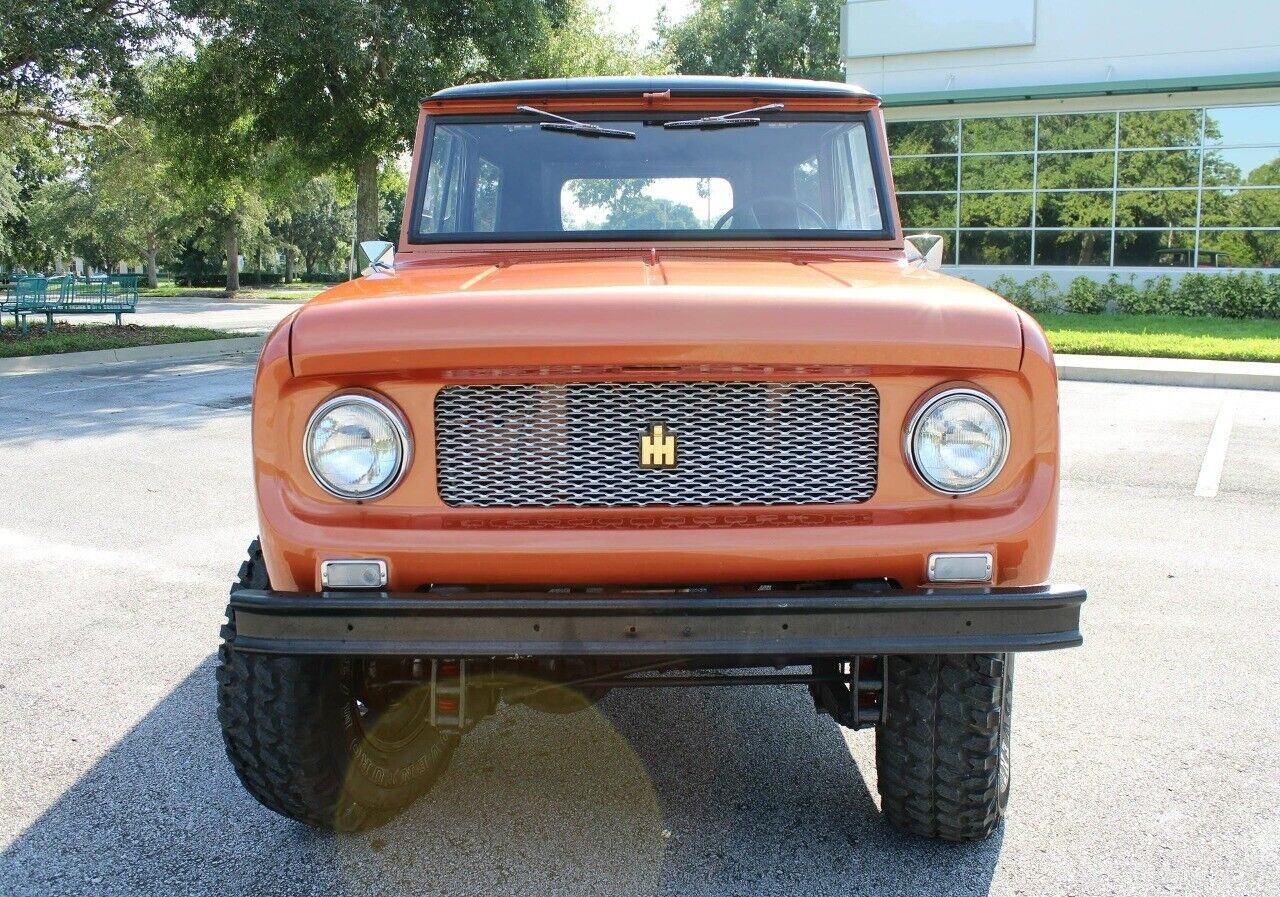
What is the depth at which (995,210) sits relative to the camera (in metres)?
22.0

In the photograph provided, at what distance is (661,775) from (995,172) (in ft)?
68.2

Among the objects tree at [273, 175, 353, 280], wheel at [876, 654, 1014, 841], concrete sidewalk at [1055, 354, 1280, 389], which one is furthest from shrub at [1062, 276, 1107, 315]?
tree at [273, 175, 353, 280]

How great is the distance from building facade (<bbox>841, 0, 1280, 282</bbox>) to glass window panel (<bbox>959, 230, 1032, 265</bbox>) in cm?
3

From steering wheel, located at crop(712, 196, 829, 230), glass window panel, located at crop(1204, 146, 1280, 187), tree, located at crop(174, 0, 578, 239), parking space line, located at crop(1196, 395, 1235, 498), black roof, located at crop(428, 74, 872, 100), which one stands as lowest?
parking space line, located at crop(1196, 395, 1235, 498)

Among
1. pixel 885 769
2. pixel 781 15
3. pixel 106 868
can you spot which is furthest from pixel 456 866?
pixel 781 15

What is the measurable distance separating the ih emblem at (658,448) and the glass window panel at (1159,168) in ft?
68.9

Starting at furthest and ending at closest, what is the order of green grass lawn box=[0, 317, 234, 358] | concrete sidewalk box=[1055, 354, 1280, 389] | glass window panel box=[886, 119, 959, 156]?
glass window panel box=[886, 119, 959, 156]
green grass lawn box=[0, 317, 234, 358]
concrete sidewalk box=[1055, 354, 1280, 389]

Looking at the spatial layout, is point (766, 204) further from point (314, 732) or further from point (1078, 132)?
point (1078, 132)

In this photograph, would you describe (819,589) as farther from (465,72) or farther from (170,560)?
(465,72)

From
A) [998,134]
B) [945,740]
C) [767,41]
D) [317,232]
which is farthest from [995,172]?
[317,232]

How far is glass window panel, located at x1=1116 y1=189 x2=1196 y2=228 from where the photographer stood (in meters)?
20.5

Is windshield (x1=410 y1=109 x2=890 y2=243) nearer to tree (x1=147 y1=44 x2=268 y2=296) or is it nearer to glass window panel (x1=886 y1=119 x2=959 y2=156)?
tree (x1=147 y1=44 x2=268 y2=296)

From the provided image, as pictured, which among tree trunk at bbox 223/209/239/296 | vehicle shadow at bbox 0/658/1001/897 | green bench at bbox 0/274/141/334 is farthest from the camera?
tree trunk at bbox 223/209/239/296

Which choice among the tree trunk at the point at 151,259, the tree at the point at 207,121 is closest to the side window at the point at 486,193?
the tree at the point at 207,121
